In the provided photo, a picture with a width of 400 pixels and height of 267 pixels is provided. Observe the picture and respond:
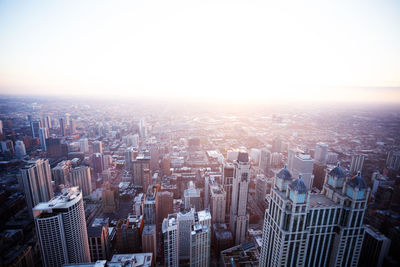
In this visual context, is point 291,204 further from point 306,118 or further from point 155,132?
point 155,132

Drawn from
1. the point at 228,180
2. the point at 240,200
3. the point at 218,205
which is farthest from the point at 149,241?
the point at 228,180

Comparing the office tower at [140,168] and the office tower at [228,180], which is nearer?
the office tower at [228,180]

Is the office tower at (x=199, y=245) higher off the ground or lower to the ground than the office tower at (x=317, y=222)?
lower

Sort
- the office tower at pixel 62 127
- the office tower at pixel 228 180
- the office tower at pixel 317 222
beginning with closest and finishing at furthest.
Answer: the office tower at pixel 317 222
the office tower at pixel 228 180
the office tower at pixel 62 127

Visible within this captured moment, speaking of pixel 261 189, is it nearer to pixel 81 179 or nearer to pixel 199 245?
pixel 199 245

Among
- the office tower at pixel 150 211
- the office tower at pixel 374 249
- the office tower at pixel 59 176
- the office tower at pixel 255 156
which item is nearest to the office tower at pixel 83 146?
the office tower at pixel 59 176

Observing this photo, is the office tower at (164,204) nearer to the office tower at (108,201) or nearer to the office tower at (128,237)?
the office tower at (128,237)
